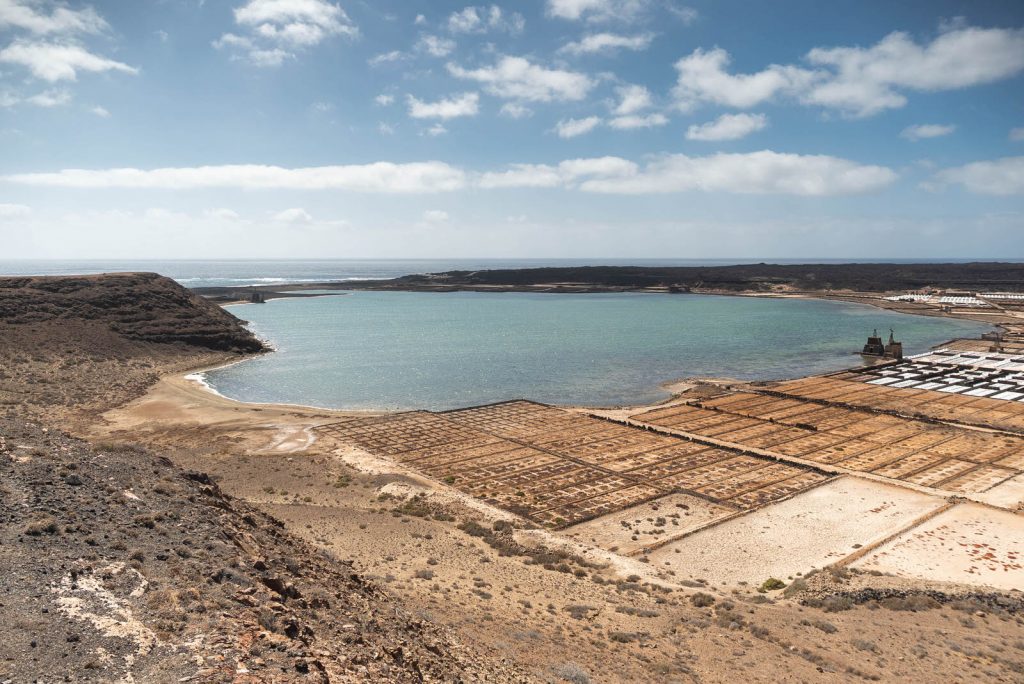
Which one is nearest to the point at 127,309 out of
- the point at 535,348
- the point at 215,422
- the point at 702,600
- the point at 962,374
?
the point at 215,422

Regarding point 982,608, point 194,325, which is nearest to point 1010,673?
point 982,608

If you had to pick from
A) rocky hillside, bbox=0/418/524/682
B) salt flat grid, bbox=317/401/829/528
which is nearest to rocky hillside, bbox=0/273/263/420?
salt flat grid, bbox=317/401/829/528

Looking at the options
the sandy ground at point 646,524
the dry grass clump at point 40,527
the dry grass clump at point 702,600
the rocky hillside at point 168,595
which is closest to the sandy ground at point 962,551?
the sandy ground at point 646,524

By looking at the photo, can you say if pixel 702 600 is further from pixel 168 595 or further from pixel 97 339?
pixel 97 339

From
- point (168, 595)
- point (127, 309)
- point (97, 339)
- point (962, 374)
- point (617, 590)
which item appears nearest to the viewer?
point (168, 595)

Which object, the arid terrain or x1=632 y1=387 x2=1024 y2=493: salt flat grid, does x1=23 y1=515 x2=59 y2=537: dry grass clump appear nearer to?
the arid terrain

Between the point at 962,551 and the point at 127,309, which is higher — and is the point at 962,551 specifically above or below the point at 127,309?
below

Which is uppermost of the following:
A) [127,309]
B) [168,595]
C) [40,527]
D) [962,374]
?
[127,309]
